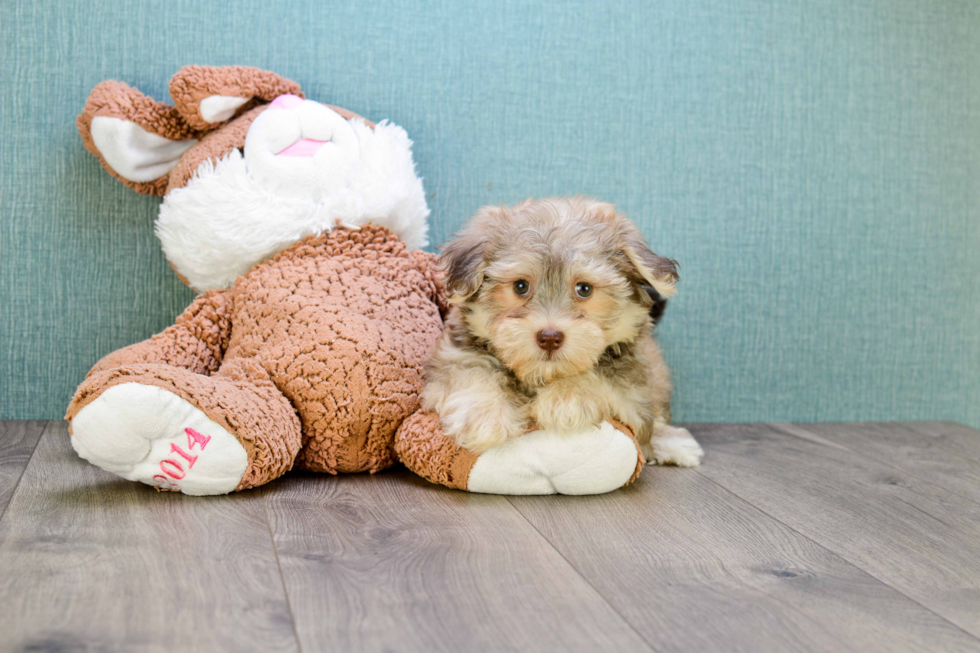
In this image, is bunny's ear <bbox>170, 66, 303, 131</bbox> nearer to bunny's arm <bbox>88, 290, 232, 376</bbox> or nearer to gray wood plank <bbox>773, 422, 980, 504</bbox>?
bunny's arm <bbox>88, 290, 232, 376</bbox>

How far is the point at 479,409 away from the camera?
1.84 meters

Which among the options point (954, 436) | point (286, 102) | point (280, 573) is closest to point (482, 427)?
point (280, 573)

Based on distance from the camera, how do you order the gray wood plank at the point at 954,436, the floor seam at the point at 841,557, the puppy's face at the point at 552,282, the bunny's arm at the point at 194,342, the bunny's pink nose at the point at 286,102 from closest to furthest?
the floor seam at the point at 841,557 < the puppy's face at the point at 552,282 < the bunny's arm at the point at 194,342 < the bunny's pink nose at the point at 286,102 < the gray wood plank at the point at 954,436

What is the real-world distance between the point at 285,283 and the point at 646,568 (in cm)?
120

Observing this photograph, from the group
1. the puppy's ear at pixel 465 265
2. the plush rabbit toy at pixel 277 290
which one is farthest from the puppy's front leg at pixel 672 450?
the puppy's ear at pixel 465 265

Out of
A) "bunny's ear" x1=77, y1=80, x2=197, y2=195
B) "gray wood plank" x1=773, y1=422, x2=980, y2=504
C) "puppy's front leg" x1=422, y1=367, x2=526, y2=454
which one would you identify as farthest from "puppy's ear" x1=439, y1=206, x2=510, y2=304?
"gray wood plank" x1=773, y1=422, x2=980, y2=504

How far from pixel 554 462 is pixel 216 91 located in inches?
55.3

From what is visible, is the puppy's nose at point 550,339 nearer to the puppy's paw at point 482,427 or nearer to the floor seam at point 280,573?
the puppy's paw at point 482,427

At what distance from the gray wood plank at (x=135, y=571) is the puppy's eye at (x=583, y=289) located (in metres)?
0.84

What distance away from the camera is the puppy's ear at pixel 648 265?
1835 mm

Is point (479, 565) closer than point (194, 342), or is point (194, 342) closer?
point (479, 565)

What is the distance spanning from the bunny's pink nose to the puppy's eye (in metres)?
1.02

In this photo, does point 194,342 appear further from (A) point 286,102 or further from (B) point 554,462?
(B) point 554,462

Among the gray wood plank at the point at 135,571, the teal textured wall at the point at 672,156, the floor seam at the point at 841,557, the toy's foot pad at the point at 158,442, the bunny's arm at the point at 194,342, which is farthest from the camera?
the teal textured wall at the point at 672,156
